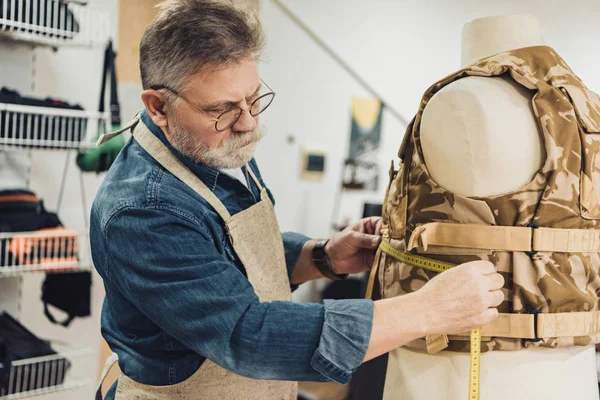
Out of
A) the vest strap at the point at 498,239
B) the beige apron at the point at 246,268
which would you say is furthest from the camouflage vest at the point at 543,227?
the beige apron at the point at 246,268

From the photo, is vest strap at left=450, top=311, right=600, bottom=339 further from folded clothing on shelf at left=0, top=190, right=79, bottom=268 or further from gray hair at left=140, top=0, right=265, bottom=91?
folded clothing on shelf at left=0, top=190, right=79, bottom=268

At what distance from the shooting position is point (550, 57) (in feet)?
4.40

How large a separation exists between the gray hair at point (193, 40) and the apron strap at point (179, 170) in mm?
145

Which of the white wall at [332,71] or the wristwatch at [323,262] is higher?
the white wall at [332,71]

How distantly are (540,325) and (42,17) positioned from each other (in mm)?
2405

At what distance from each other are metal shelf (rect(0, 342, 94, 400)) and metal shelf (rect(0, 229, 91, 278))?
390 millimetres

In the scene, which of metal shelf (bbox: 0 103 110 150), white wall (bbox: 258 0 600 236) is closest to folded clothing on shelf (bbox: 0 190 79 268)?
metal shelf (bbox: 0 103 110 150)

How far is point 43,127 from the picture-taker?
2.72 metres

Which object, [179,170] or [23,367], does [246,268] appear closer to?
[179,170]

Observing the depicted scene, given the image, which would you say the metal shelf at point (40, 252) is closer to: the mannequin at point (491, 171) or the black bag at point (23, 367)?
the black bag at point (23, 367)

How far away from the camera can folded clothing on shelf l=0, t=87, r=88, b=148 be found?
2.64 m

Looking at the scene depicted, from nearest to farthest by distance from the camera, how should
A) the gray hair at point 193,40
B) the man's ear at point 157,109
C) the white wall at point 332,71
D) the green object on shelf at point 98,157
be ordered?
1. the gray hair at point 193,40
2. the man's ear at point 157,109
3. the green object on shelf at point 98,157
4. the white wall at point 332,71

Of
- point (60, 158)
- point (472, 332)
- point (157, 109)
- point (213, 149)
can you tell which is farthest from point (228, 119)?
point (60, 158)

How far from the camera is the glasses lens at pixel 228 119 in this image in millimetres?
1430
